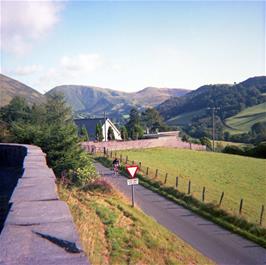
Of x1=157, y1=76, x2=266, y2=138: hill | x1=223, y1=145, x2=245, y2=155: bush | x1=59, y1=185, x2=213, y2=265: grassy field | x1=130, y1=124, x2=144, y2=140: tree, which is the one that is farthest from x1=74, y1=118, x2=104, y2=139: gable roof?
x1=59, y1=185, x2=213, y2=265: grassy field

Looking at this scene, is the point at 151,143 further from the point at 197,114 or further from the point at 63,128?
the point at 197,114

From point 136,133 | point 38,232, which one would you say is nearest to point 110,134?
point 136,133

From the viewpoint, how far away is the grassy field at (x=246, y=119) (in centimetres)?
12130

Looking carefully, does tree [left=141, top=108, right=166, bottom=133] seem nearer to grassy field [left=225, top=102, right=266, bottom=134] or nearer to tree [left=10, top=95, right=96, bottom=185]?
grassy field [left=225, top=102, right=266, bottom=134]

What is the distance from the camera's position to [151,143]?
54906 mm

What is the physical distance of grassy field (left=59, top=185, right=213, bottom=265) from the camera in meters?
9.28

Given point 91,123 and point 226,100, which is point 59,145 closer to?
point 91,123

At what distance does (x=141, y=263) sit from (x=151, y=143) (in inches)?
1786

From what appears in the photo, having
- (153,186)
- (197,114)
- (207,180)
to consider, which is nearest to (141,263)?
(153,186)

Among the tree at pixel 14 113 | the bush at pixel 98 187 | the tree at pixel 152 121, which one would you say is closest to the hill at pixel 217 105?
the tree at pixel 152 121

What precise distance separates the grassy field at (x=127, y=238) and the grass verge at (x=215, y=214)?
3.56 m

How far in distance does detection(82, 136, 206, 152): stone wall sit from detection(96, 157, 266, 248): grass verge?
842 inches

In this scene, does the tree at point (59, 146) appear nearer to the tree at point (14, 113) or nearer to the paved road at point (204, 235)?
the paved road at point (204, 235)

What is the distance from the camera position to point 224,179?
31.2 metres
